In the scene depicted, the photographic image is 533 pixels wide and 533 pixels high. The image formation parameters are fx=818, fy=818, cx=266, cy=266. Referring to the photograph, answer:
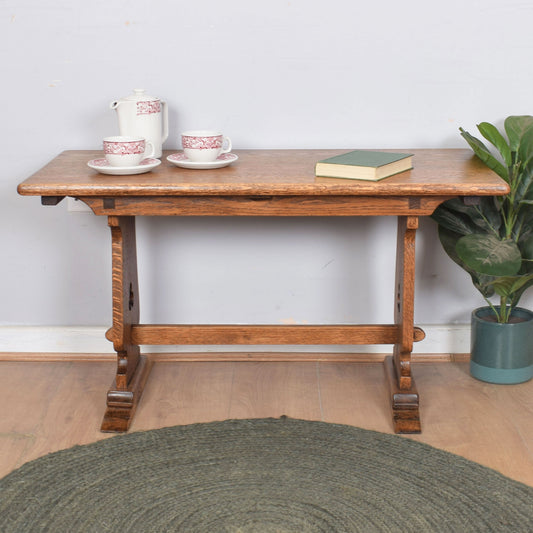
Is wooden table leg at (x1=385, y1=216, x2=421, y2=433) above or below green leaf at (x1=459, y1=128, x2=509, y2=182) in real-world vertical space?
below

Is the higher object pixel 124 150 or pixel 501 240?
pixel 124 150

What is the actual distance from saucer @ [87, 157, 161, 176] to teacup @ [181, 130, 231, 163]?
0.08 m

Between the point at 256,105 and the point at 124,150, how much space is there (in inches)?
20.6

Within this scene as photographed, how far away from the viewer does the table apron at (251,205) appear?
6.40ft

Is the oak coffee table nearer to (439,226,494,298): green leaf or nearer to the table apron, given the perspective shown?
the table apron

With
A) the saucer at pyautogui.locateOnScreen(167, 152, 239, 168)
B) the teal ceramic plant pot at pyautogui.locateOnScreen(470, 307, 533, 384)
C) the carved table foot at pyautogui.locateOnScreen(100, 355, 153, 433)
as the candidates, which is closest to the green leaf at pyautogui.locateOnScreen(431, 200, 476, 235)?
the teal ceramic plant pot at pyautogui.locateOnScreen(470, 307, 533, 384)

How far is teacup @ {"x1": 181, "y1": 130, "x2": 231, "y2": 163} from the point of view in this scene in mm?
2035

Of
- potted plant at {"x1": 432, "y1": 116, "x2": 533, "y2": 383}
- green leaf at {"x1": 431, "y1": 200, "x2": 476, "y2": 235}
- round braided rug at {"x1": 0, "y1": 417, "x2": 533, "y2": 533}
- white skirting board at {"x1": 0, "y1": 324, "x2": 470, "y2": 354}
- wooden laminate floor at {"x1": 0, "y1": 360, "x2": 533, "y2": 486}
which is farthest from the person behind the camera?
white skirting board at {"x1": 0, "y1": 324, "x2": 470, "y2": 354}

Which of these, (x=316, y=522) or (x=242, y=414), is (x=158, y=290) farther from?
(x=316, y=522)

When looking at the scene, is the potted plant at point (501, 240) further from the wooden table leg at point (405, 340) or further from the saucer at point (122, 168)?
the saucer at point (122, 168)

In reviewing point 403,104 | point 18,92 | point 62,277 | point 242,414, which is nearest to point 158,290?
point 62,277

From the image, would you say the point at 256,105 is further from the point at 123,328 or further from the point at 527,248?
the point at 527,248

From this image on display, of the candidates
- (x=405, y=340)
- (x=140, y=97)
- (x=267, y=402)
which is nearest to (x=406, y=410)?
(x=405, y=340)

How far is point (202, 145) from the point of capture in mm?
2037
